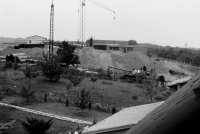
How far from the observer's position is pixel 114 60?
51.8 metres

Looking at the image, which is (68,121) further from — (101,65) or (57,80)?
(101,65)

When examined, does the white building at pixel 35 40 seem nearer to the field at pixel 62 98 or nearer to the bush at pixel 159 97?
the field at pixel 62 98

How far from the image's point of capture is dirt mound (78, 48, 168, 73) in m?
49.1

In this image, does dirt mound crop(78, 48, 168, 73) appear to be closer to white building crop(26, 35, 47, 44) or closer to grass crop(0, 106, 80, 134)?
white building crop(26, 35, 47, 44)

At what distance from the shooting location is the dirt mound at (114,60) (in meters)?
49.1

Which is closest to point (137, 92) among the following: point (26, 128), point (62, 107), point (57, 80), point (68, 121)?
point (57, 80)

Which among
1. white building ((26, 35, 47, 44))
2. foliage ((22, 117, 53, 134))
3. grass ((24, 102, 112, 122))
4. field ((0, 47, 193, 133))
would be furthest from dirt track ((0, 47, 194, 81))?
foliage ((22, 117, 53, 134))

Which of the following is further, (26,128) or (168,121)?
(26,128)

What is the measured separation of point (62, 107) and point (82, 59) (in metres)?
35.2

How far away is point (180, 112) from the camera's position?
686 millimetres

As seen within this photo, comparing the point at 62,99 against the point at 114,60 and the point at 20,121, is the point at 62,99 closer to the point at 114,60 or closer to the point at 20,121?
the point at 20,121

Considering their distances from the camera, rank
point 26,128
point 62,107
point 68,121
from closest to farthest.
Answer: point 26,128 < point 68,121 < point 62,107

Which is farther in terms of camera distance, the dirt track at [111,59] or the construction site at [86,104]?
the dirt track at [111,59]

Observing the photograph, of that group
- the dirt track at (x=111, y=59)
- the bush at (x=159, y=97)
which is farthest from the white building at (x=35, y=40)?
the bush at (x=159, y=97)
